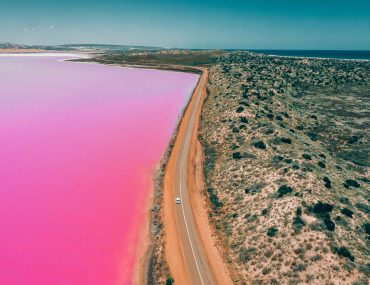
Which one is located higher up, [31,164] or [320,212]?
[320,212]

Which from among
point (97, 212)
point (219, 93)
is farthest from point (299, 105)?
point (97, 212)

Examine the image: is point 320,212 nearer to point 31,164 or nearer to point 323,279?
point 323,279

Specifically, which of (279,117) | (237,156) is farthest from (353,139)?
(237,156)

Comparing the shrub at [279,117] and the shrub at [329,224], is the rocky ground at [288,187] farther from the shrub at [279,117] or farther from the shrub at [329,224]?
the shrub at [279,117]

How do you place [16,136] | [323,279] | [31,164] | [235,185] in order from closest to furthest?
[323,279] < [235,185] < [31,164] < [16,136]

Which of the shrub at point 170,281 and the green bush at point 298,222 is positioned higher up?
the green bush at point 298,222

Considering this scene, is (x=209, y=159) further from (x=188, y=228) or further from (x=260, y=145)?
(x=188, y=228)

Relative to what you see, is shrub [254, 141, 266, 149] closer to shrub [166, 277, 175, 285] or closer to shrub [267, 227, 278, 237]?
shrub [267, 227, 278, 237]

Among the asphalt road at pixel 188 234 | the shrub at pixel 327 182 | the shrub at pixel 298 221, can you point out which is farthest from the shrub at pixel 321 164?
the asphalt road at pixel 188 234
